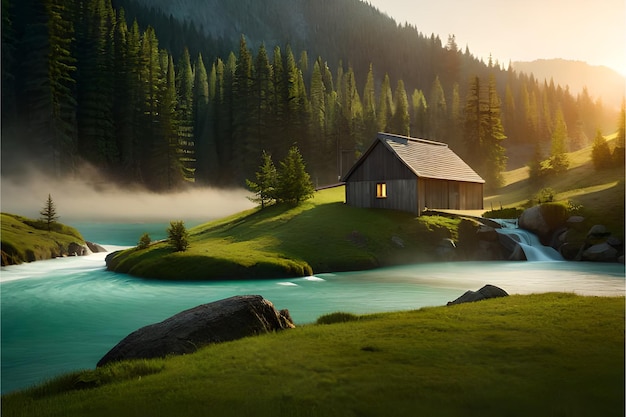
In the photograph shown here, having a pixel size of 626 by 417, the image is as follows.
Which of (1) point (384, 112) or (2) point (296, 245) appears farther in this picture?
(1) point (384, 112)

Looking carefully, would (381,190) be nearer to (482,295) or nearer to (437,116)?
(482,295)

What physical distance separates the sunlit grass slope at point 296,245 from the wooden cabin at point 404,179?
2.05 meters

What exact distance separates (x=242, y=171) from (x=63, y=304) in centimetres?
7171

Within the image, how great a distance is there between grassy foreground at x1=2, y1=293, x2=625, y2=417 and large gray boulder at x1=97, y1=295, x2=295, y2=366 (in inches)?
30.5

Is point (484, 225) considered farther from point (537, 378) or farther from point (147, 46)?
point (147, 46)

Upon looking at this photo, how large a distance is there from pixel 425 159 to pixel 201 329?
4742cm

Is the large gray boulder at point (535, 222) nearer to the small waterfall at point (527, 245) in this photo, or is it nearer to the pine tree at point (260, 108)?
the small waterfall at point (527, 245)

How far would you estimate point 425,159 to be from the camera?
56.3m

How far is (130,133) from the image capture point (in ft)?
287

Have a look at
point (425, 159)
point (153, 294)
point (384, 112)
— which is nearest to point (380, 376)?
point (153, 294)

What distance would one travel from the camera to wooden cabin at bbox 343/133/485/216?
172 ft

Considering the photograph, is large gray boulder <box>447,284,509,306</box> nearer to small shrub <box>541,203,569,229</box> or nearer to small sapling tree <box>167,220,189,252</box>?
small sapling tree <box>167,220,189,252</box>

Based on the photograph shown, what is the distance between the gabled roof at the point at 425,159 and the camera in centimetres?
5366

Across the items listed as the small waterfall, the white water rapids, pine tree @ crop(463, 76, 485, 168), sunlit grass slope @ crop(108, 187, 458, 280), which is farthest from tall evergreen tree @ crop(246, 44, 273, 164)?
the small waterfall
